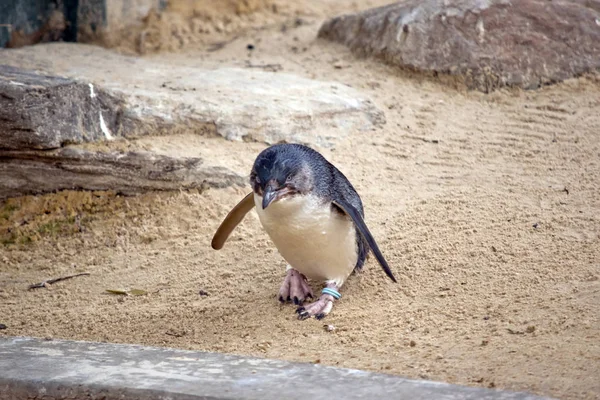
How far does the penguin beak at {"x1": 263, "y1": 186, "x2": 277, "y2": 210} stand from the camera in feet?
11.8

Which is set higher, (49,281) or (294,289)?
(294,289)

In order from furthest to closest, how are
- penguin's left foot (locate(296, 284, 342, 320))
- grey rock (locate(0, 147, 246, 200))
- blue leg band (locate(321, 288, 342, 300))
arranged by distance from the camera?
grey rock (locate(0, 147, 246, 200))
blue leg band (locate(321, 288, 342, 300))
penguin's left foot (locate(296, 284, 342, 320))

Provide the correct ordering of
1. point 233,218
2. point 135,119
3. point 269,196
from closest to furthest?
point 269,196 → point 233,218 → point 135,119

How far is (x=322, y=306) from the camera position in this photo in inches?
158

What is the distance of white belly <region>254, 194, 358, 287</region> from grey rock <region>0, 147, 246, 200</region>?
1.44 metres

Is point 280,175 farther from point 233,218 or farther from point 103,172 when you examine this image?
point 103,172

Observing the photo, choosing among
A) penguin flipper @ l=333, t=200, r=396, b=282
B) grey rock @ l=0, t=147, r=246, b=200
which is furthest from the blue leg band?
grey rock @ l=0, t=147, r=246, b=200

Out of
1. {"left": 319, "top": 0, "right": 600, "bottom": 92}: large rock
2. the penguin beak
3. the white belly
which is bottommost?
the white belly

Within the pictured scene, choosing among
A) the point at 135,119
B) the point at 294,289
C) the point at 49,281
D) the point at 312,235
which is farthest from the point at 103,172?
the point at 312,235

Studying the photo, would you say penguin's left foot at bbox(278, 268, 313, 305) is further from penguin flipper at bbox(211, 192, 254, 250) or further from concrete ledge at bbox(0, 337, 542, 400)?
concrete ledge at bbox(0, 337, 542, 400)

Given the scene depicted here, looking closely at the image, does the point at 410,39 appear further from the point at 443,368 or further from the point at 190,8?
the point at 443,368

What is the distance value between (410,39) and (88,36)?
114 inches

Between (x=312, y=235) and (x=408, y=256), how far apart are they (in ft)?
2.60

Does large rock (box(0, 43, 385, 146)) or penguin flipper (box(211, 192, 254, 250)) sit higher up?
large rock (box(0, 43, 385, 146))
